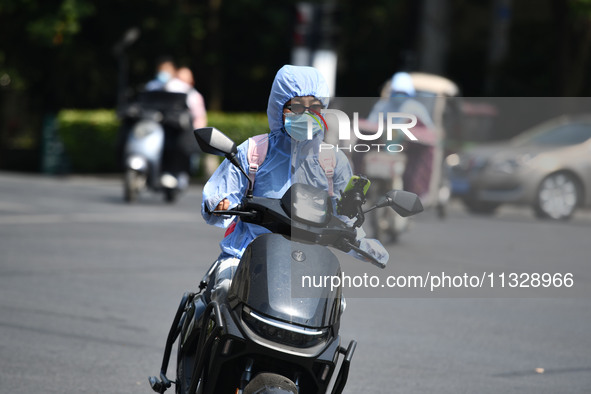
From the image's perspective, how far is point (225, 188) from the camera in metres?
3.97

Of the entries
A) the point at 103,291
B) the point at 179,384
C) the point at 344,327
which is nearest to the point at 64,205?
the point at 103,291

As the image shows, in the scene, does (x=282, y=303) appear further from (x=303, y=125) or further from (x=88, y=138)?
(x=88, y=138)

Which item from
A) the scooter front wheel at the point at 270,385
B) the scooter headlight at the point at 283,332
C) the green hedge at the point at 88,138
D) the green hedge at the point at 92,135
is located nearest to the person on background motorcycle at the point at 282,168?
the scooter headlight at the point at 283,332

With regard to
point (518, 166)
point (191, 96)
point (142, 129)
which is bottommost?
point (142, 129)

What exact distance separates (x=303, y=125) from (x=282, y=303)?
0.65 metres

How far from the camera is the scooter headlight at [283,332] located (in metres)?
3.41

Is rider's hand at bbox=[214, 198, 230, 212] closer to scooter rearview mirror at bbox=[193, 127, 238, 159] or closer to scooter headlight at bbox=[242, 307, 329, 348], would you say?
scooter rearview mirror at bbox=[193, 127, 238, 159]

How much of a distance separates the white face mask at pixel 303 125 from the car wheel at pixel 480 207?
73cm

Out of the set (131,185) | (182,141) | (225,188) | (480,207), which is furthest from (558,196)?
(182,141)

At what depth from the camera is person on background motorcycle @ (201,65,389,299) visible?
3.77 m

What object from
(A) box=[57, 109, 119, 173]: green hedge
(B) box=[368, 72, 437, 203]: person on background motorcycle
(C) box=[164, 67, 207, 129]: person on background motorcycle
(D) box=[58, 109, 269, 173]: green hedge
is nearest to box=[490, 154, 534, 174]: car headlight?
(B) box=[368, 72, 437, 203]: person on background motorcycle

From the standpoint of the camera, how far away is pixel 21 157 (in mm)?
28781

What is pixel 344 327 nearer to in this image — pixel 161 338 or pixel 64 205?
pixel 161 338

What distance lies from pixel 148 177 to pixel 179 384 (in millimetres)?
10736
